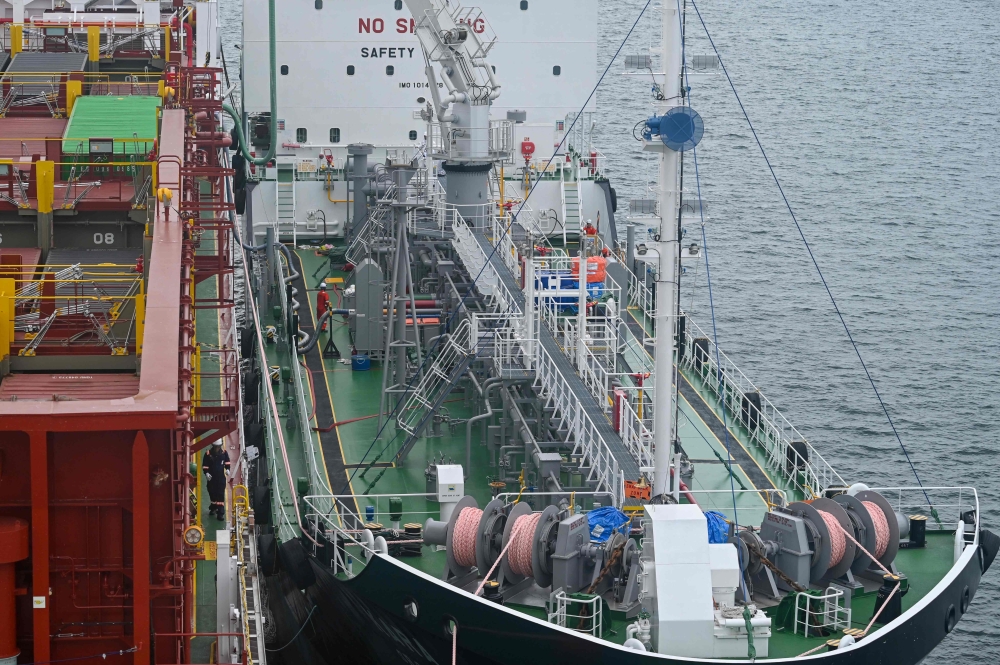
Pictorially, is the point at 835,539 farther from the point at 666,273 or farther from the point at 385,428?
the point at 385,428

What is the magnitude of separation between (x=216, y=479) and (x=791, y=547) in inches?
321

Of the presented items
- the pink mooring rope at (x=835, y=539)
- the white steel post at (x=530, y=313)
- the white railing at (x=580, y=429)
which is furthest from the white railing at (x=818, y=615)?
the white steel post at (x=530, y=313)

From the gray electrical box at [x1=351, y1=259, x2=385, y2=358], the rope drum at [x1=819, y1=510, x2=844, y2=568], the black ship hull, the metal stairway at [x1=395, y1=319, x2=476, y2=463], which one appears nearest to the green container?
the gray electrical box at [x1=351, y1=259, x2=385, y2=358]

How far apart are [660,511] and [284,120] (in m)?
23.9

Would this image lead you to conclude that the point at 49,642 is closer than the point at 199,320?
Yes

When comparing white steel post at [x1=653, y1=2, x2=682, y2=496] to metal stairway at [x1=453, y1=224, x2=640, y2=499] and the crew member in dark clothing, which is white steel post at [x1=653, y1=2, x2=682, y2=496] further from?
the crew member in dark clothing

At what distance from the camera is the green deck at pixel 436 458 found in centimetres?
1778

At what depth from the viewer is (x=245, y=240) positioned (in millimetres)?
36875

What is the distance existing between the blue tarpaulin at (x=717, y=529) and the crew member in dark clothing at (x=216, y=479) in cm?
686

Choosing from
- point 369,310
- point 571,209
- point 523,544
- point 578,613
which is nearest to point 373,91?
point 571,209

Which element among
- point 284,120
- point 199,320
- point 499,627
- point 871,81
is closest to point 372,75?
point 284,120

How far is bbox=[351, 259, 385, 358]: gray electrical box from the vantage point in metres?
26.8

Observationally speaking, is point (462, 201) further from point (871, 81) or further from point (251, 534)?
point (871, 81)

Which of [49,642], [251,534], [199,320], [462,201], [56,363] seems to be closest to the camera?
[49,642]
